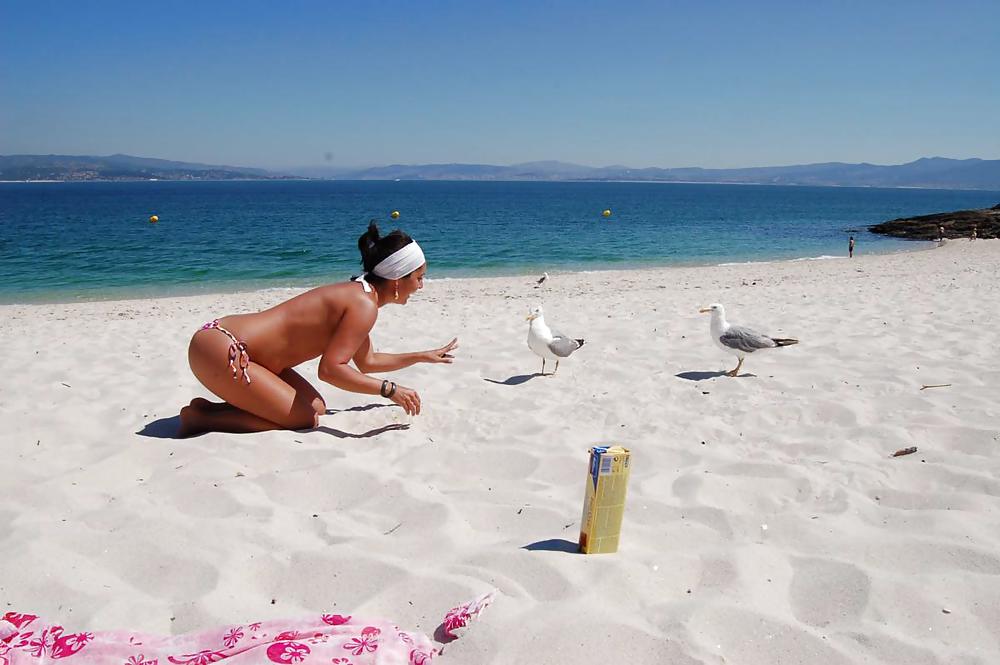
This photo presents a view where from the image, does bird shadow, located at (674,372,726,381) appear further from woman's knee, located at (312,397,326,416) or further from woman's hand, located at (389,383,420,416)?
woman's knee, located at (312,397,326,416)

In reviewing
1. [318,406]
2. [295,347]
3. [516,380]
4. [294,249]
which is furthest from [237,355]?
[294,249]

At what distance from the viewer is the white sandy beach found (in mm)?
2299

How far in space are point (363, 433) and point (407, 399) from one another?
0.45m

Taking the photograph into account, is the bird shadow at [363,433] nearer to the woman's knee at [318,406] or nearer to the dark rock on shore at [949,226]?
the woman's knee at [318,406]

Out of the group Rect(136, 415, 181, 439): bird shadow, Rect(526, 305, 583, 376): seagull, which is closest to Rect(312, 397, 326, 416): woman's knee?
Rect(136, 415, 181, 439): bird shadow

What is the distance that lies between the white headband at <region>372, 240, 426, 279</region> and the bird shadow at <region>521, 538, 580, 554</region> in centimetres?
199

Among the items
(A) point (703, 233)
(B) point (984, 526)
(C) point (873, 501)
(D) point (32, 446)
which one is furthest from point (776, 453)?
(A) point (703, 233)

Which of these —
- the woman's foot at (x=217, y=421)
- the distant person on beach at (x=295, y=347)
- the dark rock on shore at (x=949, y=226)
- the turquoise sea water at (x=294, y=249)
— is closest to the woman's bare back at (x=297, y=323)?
the distant person on beach at (x=295, y=347)

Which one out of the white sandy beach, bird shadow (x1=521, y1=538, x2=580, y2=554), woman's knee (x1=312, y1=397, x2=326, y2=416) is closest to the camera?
the white sandy beach

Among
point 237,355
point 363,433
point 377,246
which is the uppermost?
point 377,246

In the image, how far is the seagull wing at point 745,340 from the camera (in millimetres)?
5742

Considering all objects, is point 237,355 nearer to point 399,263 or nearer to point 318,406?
point 318,406

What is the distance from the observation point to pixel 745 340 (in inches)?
227

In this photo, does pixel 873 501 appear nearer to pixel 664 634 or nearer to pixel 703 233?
pixel 664 634
